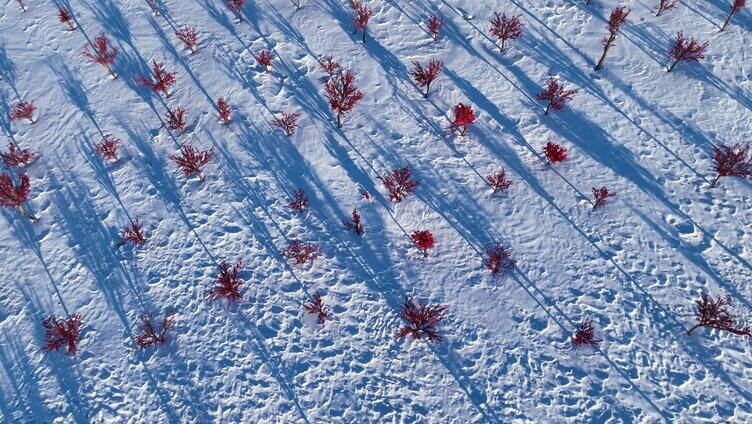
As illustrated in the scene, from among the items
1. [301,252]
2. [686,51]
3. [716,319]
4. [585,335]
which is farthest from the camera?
[686,51]

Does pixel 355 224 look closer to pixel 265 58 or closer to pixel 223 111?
pixel 223 111

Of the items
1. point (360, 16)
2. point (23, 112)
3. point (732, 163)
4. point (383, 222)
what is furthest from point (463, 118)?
point (23, 112)

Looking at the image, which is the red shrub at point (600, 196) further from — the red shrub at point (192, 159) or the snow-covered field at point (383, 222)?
the red shrub at point (192, 159)

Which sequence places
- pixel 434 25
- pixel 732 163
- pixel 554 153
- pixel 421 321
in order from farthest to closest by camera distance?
1. pixel 434 25
2. pixel 554 153
3. pixel 732 163
4. pixel 421 321

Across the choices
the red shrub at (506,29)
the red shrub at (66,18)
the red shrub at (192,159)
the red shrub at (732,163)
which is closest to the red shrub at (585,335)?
the red shrub at (732,163)

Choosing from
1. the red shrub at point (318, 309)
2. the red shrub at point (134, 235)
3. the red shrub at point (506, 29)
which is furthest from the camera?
the red shrub at point (506, 29)

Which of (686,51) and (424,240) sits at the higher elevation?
(686,51)
